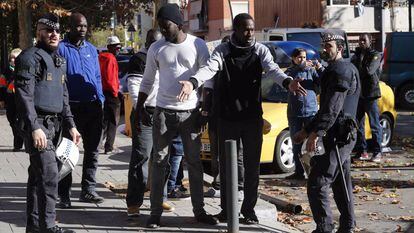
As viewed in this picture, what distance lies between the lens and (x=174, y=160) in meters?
7.96

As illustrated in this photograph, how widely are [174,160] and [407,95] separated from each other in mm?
14132

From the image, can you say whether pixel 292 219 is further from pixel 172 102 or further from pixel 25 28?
pixel 25 28

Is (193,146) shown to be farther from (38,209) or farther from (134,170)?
(38,209)

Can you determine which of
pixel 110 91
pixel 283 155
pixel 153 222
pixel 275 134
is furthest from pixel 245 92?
pixel 110 91

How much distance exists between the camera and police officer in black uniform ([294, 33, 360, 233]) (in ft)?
20.9

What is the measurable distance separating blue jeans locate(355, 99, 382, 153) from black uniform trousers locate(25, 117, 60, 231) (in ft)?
20.5

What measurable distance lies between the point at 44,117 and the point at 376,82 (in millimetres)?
6404

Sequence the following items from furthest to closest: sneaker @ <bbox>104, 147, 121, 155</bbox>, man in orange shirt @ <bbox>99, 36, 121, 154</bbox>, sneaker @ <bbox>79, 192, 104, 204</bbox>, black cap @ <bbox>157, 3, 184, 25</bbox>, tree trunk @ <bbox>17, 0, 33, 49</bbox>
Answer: tree trunk @ <bbox>17, 0, 33, 49</bbox> → sneaker @ <bbox>104, 147, 121, 155</bbox> → man in orange shirt @ <bbox>99, 36, 121, 154</bbox> → sneaker @ <bbox>79, 192, 104, 204</bbox> → black cap @ <bbox>157, 3, 184, 25</bbox>

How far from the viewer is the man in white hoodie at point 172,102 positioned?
6.71 m

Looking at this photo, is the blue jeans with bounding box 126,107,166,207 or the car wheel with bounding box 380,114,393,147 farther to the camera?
the car wheel with bounding box 380,114,393,147

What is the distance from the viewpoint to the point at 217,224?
6992 mm

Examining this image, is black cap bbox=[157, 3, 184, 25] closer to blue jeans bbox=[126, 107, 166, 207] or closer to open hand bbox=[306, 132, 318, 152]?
blue jeans bbox=[126, 107, 166, 207]

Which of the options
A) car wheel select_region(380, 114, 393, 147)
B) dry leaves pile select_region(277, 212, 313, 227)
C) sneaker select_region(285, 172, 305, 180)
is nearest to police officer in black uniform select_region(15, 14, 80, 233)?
dry leaves pile select_region(277, 212, 313, 227)

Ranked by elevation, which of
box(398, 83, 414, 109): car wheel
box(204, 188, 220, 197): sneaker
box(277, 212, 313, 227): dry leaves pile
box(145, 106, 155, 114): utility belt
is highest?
box(145, 106, 155, 114): utility belt
